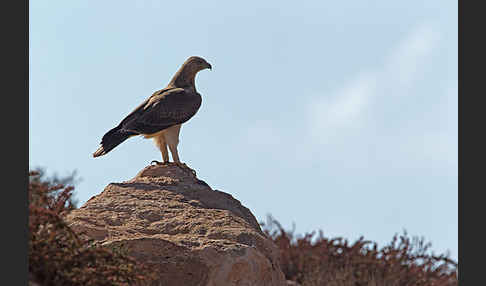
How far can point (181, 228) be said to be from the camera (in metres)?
7.44

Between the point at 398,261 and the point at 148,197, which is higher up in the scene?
the point at 398,261

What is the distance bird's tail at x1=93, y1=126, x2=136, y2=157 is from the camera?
9.52 meters

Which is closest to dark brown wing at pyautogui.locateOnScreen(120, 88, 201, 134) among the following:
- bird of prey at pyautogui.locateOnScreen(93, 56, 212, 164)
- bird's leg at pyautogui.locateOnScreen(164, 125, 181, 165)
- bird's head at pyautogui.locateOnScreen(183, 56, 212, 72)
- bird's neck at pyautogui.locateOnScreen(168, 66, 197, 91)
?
bird of prey at pyautogui.locateOnScreen(93, 56, 212, 164)

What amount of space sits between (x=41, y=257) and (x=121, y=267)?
549mm

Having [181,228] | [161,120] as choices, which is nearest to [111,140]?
[161,120]

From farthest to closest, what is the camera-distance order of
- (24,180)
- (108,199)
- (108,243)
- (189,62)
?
(189,62), (108,199), (108,243), (24,180)

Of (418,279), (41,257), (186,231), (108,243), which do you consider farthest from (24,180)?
(418,279)

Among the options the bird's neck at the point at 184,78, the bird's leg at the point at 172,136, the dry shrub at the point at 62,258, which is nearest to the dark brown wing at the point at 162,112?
the bird's leg at the point at 172,136

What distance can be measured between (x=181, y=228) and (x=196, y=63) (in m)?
3.80

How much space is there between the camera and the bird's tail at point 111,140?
9523mm

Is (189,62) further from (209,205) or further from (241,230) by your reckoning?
(241,230)

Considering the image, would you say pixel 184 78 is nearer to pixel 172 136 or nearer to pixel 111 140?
pixel 172 136

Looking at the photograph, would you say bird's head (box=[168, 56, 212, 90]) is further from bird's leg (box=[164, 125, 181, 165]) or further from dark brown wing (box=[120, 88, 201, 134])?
bird's leg (box=[164, 125, 181, 165])

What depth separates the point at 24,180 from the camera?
4848 millimetres
